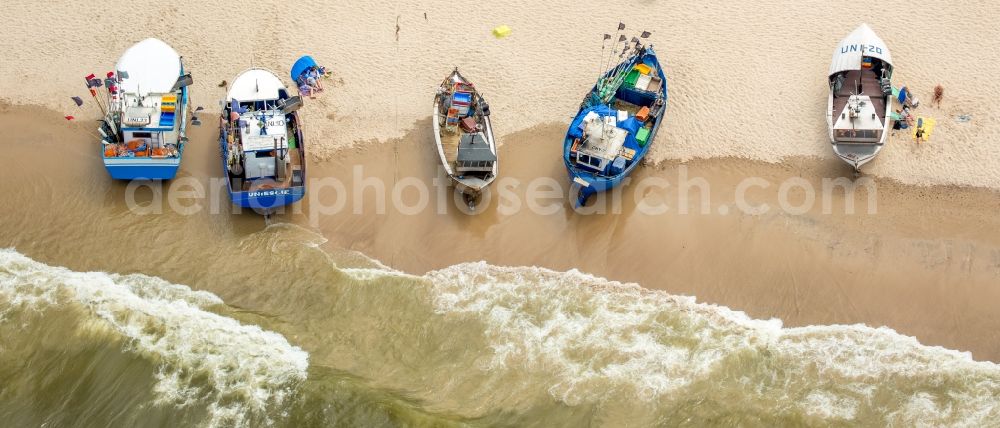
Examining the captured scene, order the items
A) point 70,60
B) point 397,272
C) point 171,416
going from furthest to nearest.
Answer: point 70,60 → point 397,272 → point 171,416

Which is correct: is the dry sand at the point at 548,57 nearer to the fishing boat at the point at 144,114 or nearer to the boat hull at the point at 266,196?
the fishing boat at the point at 144,114

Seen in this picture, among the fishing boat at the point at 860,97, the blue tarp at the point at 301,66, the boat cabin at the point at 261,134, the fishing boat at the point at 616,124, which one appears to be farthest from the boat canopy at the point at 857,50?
the boat cabin at the point at 261,134

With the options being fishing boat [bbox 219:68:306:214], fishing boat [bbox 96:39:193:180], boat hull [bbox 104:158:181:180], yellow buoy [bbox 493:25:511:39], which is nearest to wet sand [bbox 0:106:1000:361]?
boat hull [bbox 104:158:181:180]

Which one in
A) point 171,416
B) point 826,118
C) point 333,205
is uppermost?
point 826,118

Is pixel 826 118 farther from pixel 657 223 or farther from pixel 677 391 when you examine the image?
pixel 677 391

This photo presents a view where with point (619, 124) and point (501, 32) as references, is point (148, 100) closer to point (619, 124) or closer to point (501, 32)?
point (501, 32)

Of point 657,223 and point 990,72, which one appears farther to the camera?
point 990,72

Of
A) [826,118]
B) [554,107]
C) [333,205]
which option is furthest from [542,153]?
[826,118]
